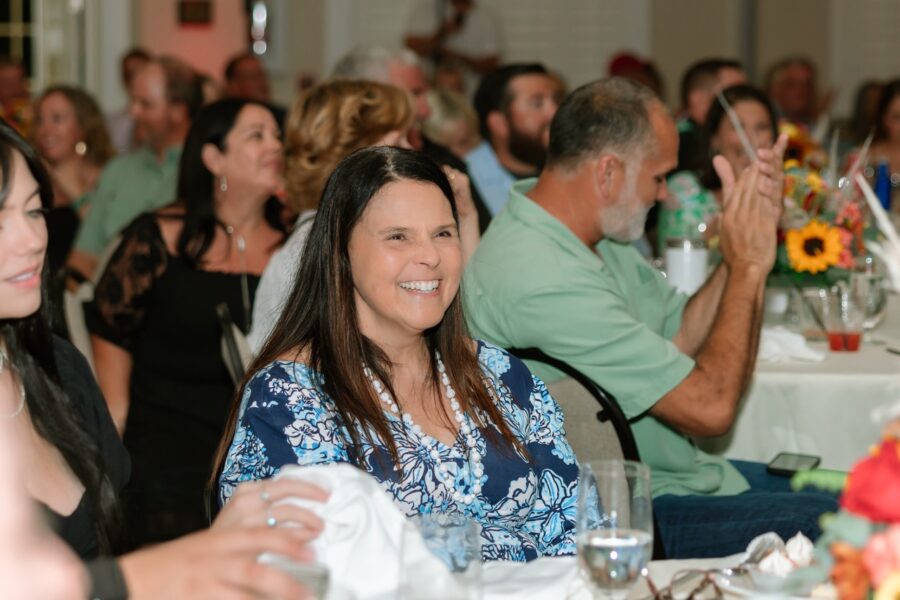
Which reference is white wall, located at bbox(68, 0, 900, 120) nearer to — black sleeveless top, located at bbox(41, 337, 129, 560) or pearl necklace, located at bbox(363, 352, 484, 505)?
black sleeveless top, located at bbox(41, 337, 129, 560)

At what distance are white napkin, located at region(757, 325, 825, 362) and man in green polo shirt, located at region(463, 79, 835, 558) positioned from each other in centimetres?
23

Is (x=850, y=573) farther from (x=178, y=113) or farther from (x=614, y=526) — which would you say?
(x=178, y=113)

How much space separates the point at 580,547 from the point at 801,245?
94.9 inches

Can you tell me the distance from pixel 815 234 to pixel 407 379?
187 centimetres

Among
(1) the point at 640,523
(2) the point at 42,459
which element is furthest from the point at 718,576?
(2) the point at 42,459

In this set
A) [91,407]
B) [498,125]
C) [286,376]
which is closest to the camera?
[286,376]

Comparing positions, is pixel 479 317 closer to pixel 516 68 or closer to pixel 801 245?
pixel 801 245

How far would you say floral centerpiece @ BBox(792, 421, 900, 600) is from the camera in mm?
1208

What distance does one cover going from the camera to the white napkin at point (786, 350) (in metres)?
3.50

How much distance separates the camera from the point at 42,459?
7.07 ft

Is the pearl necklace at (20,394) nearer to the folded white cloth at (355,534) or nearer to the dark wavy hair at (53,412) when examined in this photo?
the dark wavy hair at (53,412)

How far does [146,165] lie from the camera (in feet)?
20.5

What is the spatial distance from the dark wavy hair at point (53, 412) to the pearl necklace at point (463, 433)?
0.48 m

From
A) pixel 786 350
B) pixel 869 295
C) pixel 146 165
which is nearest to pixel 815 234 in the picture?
pixel 869 295
